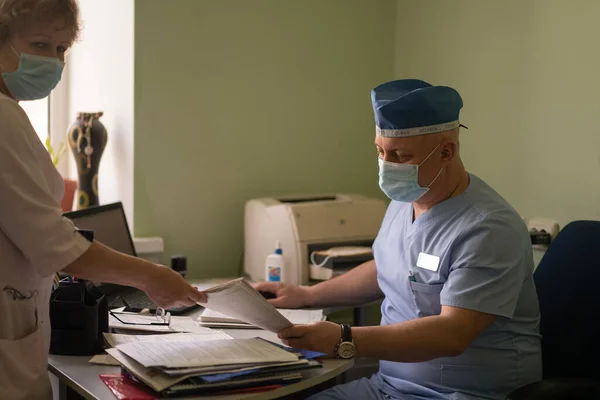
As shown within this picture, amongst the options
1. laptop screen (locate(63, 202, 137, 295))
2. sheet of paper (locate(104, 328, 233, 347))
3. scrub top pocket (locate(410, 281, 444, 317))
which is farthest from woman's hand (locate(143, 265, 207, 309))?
laptop screen (locate(63, 202, 137, 295))

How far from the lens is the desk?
1507mm

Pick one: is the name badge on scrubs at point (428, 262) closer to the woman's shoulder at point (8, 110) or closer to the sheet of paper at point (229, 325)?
the sheet of paper at point (229, 325)

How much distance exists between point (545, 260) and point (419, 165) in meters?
0.53

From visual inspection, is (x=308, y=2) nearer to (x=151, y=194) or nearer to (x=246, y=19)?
(x=246, y=19)

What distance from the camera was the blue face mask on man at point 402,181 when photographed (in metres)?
1.88

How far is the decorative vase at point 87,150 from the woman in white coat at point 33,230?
1.10m

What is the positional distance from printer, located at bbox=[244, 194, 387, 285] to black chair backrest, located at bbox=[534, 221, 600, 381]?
0.70 metres

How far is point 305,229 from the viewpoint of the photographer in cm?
259

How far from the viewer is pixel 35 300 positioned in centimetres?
155

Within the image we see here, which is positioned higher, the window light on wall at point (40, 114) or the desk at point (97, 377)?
the window light on wall at point (40, 114)

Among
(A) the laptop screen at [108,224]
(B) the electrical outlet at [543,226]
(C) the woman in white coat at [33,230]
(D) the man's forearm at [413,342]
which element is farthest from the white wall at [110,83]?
(B) the electrical outlet at [543,226]

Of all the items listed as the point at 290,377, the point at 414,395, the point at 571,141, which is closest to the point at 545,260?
the point at 571,141

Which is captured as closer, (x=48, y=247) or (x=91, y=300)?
(x=48, y=247)

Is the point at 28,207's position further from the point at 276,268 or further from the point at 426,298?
the point at 276,268
